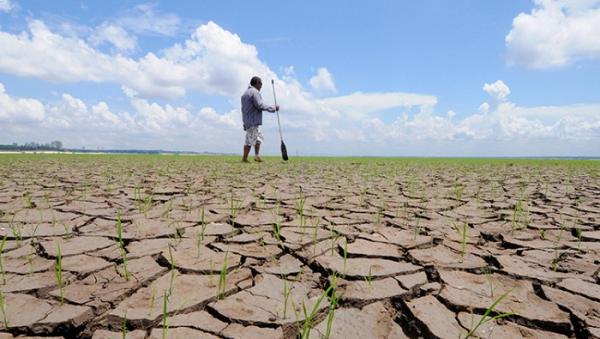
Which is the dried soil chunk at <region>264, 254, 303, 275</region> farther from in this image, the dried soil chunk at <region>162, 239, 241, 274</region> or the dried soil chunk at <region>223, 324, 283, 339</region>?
the dried soil chunk at <region>223, 324, 283, 339</region>

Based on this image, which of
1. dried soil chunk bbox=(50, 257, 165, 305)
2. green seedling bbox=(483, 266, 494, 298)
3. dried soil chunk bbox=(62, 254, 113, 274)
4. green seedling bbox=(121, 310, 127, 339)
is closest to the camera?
green seedling bbox=(121, 310, 127, 339)

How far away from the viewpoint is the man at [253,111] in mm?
→ 7367

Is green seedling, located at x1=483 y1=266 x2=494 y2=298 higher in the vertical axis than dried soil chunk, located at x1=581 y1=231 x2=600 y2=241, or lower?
lower

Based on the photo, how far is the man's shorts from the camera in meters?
7.66

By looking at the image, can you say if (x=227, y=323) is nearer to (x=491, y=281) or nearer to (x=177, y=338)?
(x=177, y=338)

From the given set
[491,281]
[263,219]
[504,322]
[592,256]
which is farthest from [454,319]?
[263,219]

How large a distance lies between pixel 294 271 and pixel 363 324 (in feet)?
1.56

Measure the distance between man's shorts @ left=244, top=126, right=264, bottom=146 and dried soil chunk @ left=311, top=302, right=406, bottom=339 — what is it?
21.6ft

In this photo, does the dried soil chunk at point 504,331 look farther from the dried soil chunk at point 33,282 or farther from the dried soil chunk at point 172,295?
the dried soil chunk at point 33,282

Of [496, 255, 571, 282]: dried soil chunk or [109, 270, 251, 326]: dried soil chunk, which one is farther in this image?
[496, 255, 571, 282]: dried soil chunk

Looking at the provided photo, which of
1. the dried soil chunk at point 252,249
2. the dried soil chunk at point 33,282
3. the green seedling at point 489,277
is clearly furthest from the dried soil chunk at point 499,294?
the dried soil chunk at point 33,282

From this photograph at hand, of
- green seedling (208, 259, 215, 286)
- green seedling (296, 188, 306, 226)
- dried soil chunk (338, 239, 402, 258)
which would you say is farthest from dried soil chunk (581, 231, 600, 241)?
green seedling (208, 259, 215, 286)

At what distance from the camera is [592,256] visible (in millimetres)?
1833

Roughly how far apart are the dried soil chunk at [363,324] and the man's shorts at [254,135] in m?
6.58
